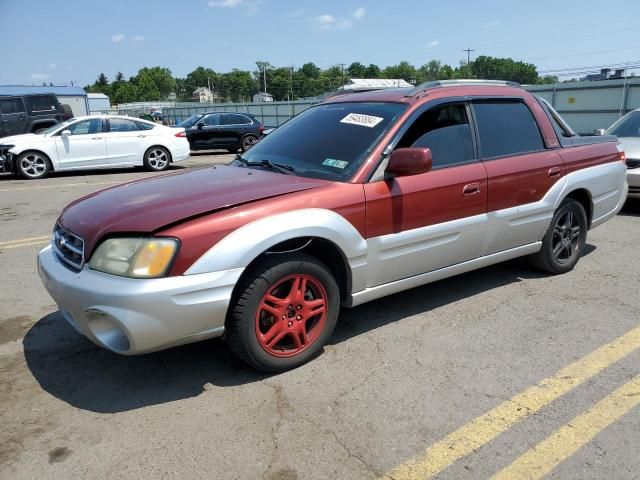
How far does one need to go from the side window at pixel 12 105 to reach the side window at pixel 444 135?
52.6ft

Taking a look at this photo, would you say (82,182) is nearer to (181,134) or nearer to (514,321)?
(181,134)

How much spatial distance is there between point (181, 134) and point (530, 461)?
517 inches

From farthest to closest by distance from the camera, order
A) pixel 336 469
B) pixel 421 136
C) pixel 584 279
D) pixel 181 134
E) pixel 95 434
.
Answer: pixel 181 134
pixel 584 279
pixel 421 136
pixel 95 434
pixel 336 469

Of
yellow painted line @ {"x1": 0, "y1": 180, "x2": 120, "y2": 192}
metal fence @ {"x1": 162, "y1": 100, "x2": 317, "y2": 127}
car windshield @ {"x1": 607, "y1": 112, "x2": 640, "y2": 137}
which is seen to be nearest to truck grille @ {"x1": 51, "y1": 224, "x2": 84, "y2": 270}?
A: yellow painted line @ {"x1": 0, "y1": 180, "x2": 120, "y2": 192}

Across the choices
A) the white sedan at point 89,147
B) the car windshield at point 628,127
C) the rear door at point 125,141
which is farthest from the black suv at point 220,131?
the car windshield at point 628,127

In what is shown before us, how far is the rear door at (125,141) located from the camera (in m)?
13.0

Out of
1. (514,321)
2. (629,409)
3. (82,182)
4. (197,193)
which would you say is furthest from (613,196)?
(82,182)

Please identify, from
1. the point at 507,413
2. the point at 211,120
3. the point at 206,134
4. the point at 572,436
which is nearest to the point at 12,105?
the point at 206,134

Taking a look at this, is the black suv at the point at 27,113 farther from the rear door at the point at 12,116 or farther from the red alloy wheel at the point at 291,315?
the red alloy wheel at the point at 291,315

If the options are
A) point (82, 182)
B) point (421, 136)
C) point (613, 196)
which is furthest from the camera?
point (82, 182)

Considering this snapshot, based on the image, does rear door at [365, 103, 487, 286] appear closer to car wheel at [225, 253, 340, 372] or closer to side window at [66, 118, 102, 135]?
car wheel at [225, 253, 340, 372]

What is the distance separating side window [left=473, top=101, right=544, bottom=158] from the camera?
4.21 meters

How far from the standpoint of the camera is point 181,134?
46.2 feet

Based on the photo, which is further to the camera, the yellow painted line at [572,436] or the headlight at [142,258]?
the headlight at [142,258]
